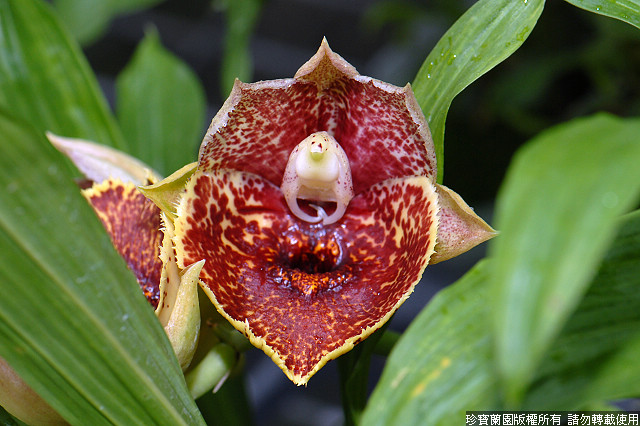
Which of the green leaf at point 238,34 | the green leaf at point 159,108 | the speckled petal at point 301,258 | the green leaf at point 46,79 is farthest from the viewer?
the green leaf at point 238,34

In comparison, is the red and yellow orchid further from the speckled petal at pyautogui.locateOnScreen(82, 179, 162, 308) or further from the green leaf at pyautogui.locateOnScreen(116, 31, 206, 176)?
the green leaf at pyautogui.locateOnScreen(116, 31, 206, 176)

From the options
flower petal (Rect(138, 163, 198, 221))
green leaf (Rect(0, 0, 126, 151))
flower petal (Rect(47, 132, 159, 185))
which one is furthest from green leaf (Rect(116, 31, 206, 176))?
flower petal (Rect(138, 163, 198, 221))

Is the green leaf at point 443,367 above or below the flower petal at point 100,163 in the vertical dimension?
below

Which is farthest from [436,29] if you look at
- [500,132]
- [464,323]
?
[464,323]

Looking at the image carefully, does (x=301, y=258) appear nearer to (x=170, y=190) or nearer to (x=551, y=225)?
(x=170, y=190)

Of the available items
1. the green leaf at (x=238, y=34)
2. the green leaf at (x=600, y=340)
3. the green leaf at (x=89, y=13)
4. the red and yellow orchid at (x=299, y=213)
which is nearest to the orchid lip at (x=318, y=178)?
the red and yellow orchid at (x=299, y=213)

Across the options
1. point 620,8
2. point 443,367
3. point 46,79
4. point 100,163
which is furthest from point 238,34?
point 443,367

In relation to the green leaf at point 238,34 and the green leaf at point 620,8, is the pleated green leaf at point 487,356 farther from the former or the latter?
the green leaf at point 238,34

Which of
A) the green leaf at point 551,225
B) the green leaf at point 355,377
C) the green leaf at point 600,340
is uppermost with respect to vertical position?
the green leaf at point 551,225
